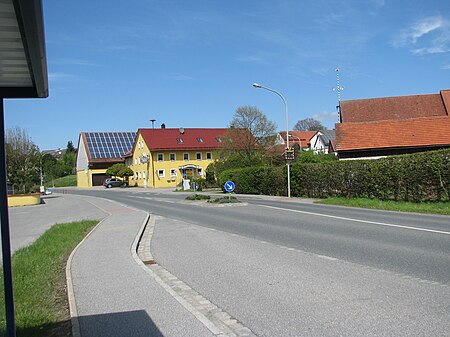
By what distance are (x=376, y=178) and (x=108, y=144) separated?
240 ft

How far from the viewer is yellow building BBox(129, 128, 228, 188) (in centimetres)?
6812

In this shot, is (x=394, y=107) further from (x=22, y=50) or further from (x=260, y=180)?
(x=22, y=50)

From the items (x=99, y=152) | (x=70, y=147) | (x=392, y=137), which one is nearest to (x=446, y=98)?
(x=392, y=137)

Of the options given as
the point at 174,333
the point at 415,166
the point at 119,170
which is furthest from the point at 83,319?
the point at 119,170

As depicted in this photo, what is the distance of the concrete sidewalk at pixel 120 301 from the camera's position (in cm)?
506

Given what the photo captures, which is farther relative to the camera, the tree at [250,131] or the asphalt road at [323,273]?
the tree at [250,131]

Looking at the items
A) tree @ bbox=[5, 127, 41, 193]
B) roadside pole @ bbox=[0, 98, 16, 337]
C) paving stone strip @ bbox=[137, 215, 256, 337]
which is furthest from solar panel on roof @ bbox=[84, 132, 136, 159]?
roadside pole @ bbox=[0, 98, 16, 337]

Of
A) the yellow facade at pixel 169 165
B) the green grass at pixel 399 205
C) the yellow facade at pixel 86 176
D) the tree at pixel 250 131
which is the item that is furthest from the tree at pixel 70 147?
the green grass at pixel 399 205

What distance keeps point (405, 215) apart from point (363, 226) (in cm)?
405

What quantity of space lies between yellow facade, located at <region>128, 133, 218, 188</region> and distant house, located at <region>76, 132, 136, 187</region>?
15.5 m

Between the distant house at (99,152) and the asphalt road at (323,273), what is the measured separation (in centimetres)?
7396

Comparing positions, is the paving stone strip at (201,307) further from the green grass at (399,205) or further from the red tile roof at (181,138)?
the red tile roof at (181,138)

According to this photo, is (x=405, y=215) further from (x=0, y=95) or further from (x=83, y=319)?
(x=0, y=95)

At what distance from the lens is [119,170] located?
74.4 meters
